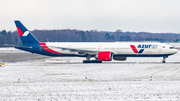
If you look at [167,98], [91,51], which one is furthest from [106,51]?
[167,98]

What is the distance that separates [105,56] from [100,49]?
3.22 m

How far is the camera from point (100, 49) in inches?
1855

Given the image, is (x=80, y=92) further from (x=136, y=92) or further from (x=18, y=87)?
(x=18, y=87)

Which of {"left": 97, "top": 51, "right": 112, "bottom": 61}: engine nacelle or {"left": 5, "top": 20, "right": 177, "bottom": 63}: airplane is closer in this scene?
{"left": 97, "top": 51, "right": 112, "bottom": 61}: engine nacelle

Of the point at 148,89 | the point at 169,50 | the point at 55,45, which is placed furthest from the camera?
the point at 55,45

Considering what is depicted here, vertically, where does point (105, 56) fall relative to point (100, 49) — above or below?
below

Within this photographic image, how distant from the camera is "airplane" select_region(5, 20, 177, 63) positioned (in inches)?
1801

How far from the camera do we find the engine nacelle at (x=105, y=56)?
44031 mm

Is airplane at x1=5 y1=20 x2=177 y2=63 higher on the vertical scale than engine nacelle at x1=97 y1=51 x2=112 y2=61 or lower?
higher

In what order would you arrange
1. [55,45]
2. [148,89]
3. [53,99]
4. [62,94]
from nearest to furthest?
[53,99] < [62,94] < [148,89] < [55,45]

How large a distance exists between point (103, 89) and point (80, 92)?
2.09 metres

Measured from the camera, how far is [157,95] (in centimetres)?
1830

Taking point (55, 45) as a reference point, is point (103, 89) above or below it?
below

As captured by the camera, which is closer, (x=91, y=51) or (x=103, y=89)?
(x=103, y=89)
